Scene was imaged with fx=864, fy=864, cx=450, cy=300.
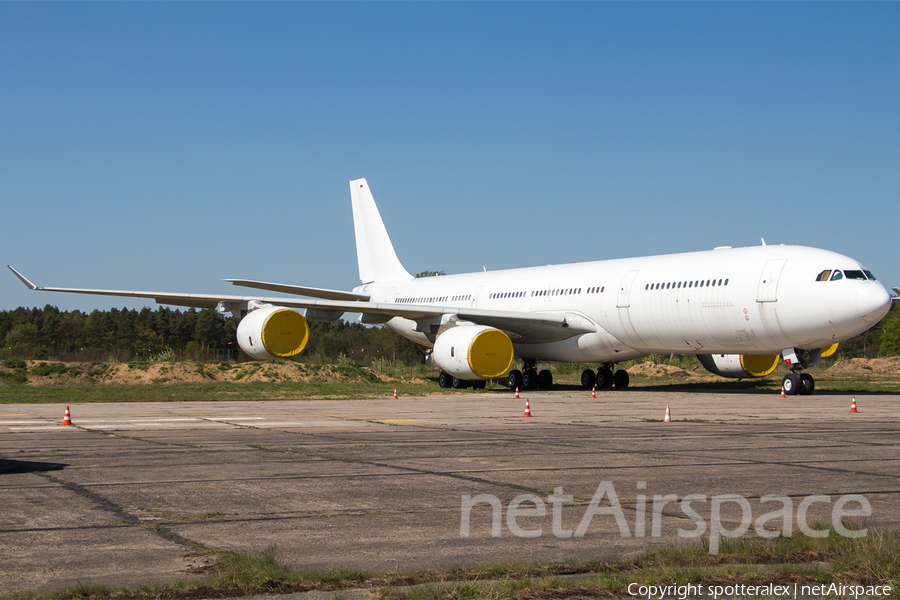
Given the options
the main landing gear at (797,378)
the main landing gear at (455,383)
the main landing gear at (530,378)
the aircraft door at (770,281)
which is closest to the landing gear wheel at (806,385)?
the main landing gear at (797,378)

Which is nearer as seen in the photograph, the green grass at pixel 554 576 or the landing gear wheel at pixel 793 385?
the green grass at pixel 554 576

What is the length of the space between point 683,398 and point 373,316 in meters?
11.3

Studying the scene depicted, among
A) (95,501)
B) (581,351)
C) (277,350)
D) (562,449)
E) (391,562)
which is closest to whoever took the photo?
(391,562)

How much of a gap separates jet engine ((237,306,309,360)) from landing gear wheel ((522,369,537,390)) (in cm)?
819

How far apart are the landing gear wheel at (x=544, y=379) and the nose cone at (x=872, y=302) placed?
11293 millimetres

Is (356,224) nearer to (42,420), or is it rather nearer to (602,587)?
(42,420)

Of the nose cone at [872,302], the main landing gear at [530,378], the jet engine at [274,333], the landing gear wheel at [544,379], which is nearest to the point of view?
the nose cone at [872,302]

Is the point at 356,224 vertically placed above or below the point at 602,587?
above

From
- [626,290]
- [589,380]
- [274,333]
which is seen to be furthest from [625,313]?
[274,333]

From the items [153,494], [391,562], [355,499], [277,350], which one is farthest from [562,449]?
[277,350]

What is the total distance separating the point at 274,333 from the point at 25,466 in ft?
50.5

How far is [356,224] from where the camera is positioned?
3994 centimetres

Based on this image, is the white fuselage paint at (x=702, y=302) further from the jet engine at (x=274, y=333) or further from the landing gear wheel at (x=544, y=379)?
the jet engine at (x=274, y=333)

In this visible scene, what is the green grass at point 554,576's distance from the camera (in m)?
4.44
